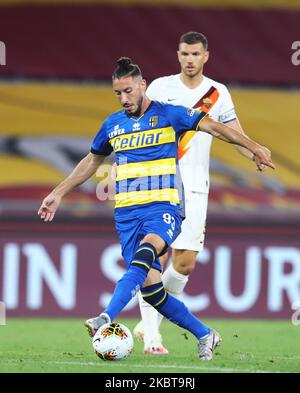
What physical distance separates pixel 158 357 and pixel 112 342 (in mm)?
776

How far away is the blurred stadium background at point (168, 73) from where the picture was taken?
40.3 feet

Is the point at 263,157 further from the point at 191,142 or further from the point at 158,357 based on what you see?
the point at 191,142

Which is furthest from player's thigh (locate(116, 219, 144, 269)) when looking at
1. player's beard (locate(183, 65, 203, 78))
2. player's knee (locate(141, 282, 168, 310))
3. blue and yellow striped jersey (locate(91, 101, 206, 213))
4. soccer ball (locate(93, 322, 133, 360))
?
player's beard (locate(183, 65, 203, 78))

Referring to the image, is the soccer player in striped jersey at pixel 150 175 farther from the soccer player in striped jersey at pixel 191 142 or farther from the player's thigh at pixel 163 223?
the soccer player in striped jersey at pixel 191 142

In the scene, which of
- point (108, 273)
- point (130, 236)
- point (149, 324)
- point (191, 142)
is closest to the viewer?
point (130, 236)

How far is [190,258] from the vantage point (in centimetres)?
845

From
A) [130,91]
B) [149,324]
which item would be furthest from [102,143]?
[149,324]

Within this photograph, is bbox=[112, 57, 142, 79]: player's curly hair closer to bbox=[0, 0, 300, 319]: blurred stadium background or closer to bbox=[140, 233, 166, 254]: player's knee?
bbox=[140, 233, 166, 254]: player's knee

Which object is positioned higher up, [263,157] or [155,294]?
[263,157]

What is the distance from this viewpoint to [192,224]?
27.6ft
